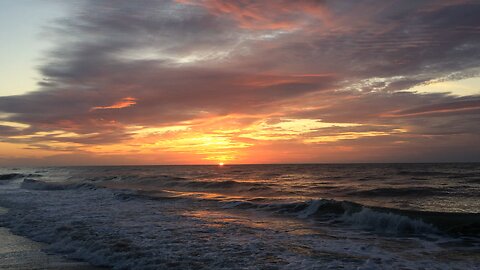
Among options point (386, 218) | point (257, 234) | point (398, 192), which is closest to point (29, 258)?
point (257, 234)

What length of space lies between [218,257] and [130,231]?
15.6 feet

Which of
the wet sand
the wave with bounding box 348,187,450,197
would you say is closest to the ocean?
the wet sand

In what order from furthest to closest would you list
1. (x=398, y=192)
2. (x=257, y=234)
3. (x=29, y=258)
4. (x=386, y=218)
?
(x=398, y=192) < (x=386, y=218) < (x=257, y=234) < (x=29, y=258)

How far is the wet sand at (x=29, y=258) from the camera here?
8.81 metres

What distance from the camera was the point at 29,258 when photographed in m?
9.58

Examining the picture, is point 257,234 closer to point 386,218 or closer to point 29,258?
point 386,218

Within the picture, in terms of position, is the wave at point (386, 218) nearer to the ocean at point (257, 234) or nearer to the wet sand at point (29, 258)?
the ocean at point (257, 234)

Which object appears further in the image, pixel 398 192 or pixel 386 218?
pixel 398 192

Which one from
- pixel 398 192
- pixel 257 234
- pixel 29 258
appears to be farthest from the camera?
pixel 398 192

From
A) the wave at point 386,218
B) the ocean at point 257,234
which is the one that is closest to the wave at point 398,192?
the ocean at point 257,234

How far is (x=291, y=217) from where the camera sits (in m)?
16.4

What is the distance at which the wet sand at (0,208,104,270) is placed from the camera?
8812 mm

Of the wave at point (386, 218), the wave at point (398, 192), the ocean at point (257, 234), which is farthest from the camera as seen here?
the wave at point (398, 192)

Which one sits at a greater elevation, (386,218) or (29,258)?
(386,218)
